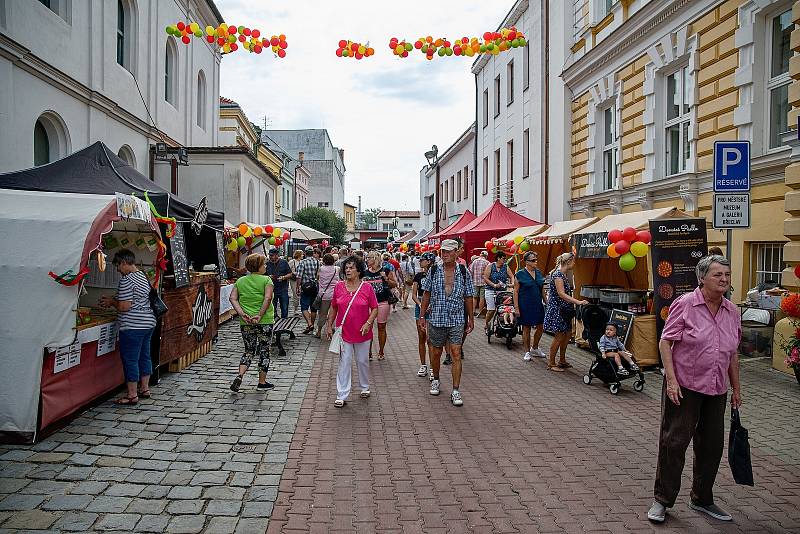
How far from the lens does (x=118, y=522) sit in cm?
406

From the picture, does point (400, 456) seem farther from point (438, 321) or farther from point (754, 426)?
point (754, 426)

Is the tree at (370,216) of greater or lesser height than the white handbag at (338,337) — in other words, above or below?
above

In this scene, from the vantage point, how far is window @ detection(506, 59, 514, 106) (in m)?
26.0

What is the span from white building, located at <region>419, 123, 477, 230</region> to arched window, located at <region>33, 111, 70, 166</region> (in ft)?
76.1

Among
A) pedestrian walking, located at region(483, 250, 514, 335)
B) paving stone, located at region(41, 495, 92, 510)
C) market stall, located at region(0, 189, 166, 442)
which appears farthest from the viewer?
pedestrian walking, located at region(483, 250, 514, 335)

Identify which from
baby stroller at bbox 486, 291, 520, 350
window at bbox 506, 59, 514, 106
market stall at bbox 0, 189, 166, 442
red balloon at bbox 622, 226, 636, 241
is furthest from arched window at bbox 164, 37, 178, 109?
red balloon at bbox 622, 226, 636, 241

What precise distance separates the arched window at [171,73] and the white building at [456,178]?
16.7 metres

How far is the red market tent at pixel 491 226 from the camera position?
19297 mm

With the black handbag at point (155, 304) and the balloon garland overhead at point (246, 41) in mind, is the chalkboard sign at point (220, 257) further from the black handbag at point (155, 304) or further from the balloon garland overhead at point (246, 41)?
the black handbag at point (155, 304)

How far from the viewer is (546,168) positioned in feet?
67.5

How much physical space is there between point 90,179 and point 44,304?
12.3 feet

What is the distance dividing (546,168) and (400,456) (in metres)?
→ 16.6

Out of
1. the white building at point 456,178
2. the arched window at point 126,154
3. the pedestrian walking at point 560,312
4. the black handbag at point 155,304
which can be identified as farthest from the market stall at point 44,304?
the white building at point 456,178

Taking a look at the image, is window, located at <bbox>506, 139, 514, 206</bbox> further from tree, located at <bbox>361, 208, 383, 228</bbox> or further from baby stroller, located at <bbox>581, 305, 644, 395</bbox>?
tree, located at <bbox>361, 208, 383, 228</bbox>
